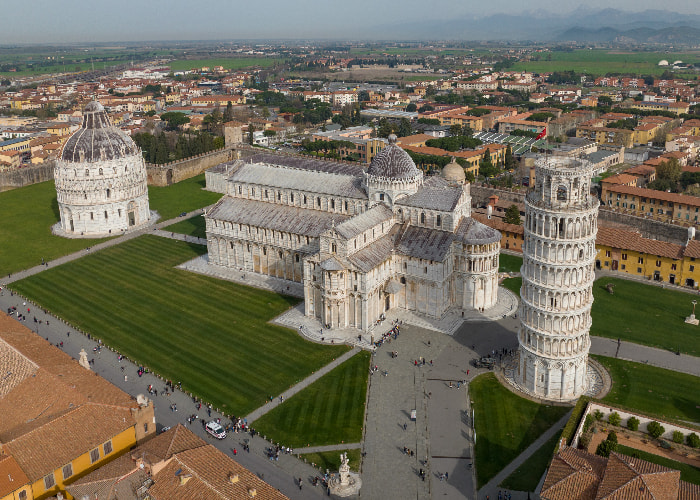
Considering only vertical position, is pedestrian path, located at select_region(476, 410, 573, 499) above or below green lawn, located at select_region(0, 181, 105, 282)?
below

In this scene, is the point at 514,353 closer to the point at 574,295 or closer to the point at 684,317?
the point at 574,295

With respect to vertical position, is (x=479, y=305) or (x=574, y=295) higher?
(x=574, y=295)

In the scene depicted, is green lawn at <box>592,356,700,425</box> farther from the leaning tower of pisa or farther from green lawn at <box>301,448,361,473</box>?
green lawn at <box>301,448,361,473</box>

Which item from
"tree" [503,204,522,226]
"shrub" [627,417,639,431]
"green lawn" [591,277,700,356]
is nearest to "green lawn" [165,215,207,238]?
"tree" [503,204,522,226]


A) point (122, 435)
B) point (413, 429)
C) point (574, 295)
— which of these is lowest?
point (413, 429)

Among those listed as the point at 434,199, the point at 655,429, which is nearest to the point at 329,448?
the point at 655,429

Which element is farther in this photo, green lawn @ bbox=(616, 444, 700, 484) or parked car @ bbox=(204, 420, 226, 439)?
parked car @ bbox=(204, 420, 226, 439)

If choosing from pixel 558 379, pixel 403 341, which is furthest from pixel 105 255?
pixel 558 379
